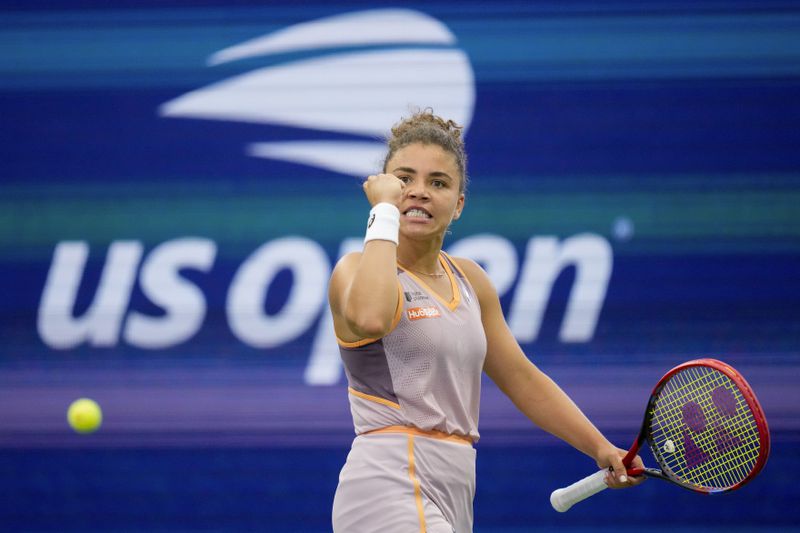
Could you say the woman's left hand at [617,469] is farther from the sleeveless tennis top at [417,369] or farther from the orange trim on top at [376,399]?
the orange trim on top at [376,399]

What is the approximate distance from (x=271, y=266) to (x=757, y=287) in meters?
2.30

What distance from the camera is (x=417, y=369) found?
285 centimetres

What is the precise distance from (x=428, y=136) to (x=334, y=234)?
7.77 feet

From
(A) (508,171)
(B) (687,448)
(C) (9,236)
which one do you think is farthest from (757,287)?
(C) (9,236)

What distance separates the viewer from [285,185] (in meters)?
5.42

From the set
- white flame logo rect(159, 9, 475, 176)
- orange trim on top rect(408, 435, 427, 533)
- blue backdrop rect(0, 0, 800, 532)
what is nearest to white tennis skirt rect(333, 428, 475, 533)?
orange trim on top rect(408, 435, 427, 533)

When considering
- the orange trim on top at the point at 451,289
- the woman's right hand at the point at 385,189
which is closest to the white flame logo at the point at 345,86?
the orange trim on top at the point at 451,289

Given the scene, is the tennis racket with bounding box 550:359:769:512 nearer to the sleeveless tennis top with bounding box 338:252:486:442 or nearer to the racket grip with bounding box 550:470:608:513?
the racket grip with bounding box 550:470:608:513

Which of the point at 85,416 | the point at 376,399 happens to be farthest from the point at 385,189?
the point at 85,416

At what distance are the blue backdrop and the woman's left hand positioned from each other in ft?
6.92

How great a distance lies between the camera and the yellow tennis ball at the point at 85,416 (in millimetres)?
5293

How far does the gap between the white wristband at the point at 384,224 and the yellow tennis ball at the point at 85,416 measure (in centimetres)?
296

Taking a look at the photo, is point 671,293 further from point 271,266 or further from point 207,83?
point 207,83

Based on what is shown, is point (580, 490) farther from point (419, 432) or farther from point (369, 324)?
point (369, 324)
